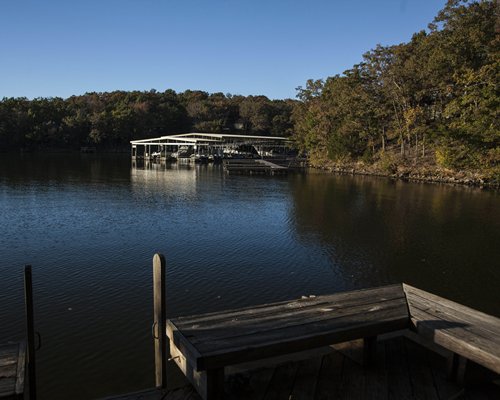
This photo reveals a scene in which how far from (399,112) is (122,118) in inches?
2185

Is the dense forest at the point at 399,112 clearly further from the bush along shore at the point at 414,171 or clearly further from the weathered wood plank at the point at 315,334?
the weathered wood plank at the point at 315,334

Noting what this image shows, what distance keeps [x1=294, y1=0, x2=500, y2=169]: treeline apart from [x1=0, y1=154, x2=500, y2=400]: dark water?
445 inches

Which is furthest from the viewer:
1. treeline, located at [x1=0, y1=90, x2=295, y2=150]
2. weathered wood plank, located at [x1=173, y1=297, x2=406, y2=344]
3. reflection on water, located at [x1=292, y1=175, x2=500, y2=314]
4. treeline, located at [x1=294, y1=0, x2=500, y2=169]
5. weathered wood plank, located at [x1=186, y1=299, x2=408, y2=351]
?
treeline, located at [x1=0, y1=90, x2=295, y2=150]

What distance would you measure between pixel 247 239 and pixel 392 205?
486 inches

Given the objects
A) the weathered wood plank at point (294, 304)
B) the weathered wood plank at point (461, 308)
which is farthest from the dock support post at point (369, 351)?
the weathered wood plank at point (461, 308)

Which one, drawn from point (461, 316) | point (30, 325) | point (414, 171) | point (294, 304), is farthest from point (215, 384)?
point (414, 171)

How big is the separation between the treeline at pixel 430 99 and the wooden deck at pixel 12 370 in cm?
3586

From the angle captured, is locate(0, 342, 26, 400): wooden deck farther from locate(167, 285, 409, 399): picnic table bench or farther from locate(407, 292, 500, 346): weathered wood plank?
locate(407, 292, 500, 346): weathered wood plank

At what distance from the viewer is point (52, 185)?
3019cm

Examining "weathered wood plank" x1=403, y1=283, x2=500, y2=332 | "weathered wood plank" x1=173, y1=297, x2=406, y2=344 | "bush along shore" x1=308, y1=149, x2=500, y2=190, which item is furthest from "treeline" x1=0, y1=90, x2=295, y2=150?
"weathered wood plank" x1=173, y1=297, x2=406, y2=344

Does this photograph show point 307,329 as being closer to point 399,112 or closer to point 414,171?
point 414,171

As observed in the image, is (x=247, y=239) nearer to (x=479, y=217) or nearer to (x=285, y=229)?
(x=285, y=229)

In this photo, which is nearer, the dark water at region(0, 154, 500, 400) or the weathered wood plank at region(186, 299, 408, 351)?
the weathered wood plank at region(186, 299, 408, 351)

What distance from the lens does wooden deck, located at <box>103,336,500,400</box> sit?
12.1 ft
